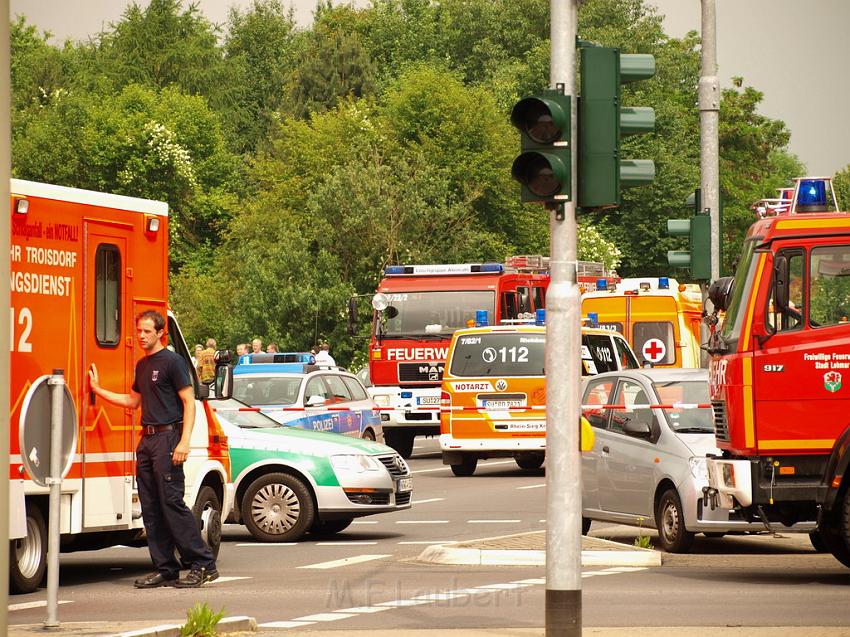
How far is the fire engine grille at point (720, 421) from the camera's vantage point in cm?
1394

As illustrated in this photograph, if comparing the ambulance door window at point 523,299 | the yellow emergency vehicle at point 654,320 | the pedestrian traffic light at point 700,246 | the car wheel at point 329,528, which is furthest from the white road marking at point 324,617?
the yellow emergency vehicle at point 654,320

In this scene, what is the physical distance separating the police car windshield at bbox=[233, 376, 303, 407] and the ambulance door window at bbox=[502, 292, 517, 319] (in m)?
9.33

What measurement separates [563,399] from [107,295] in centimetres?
515

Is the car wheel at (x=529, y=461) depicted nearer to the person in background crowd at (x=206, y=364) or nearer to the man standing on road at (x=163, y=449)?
the person in background crowd at (x=206, y=364)

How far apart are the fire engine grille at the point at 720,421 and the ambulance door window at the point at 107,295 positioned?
4.73m

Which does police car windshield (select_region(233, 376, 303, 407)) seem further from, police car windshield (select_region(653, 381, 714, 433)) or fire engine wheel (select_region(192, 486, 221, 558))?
fire engine wheel (select_region(192, 486, 221, 558))

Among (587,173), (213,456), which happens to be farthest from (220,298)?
(587,173)

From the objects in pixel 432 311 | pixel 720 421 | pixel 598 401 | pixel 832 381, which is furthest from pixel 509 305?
pixel 832 381

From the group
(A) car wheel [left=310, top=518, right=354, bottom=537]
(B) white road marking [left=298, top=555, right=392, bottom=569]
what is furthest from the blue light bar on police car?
(B) white road marking [left=298, top=555, right=392, bottom=569]

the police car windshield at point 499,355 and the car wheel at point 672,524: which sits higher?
the police car windshield at point 499,355

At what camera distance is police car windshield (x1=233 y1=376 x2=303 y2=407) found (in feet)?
76.1

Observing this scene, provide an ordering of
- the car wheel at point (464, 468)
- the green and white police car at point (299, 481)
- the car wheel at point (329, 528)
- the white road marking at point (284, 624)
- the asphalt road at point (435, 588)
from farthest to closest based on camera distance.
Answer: the car wheel at point (464, 468) < the car wheel at point (329, 528) < the green and white police car at point (299, 481) < the asphalt road at point (435, 588) < the white road marking at point (284, 624)

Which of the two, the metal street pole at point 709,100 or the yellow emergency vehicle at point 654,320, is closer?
the metal street pole at point 709,100

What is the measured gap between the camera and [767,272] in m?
13.6
